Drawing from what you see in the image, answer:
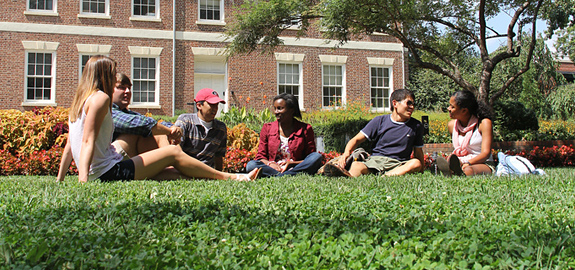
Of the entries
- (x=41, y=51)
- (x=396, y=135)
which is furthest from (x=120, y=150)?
(x=41, y=51)

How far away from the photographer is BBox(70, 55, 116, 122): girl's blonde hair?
4.00 m

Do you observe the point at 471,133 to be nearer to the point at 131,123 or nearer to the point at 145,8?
the point at 131,123

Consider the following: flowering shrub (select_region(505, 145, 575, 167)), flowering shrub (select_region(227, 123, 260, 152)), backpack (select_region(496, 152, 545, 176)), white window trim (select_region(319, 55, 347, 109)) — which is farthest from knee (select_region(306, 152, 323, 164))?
white window trim (select_region(319, 55, 347, 109))

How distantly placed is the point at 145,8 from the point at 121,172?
1426 centimetres

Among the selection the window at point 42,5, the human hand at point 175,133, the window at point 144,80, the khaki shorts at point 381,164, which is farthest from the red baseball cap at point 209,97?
the window at point 42,5

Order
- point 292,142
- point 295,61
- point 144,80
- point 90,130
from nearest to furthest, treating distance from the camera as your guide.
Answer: point 90,130, point 292,142, point 144,80, point 295,61

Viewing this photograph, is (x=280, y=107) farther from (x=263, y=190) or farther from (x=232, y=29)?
(x=232, y=29)

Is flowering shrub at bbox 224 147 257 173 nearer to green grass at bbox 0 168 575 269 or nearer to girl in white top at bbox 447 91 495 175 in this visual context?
girl in white top at bbox 447 91 495 175

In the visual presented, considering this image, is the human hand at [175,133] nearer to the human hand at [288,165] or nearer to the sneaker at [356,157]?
the human hand at [288,165]

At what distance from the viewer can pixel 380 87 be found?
1928 cm

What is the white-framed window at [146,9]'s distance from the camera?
1680cm

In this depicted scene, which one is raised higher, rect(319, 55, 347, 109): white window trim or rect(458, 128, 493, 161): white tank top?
rect(319, 55, 347, 109): white window trim

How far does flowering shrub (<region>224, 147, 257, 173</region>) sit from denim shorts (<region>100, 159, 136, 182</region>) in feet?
10.1

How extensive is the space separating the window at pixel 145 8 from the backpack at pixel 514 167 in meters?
14.8
